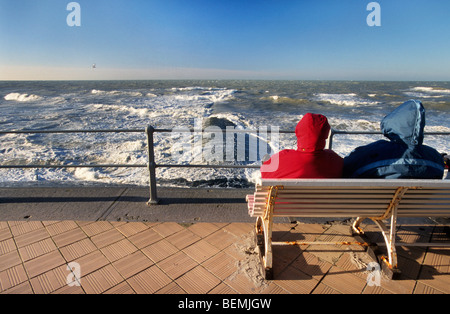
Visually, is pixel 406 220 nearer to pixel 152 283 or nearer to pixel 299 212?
pixel 299 212

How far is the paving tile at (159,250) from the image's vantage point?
2441mm

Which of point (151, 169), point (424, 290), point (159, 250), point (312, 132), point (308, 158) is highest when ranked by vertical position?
point (312, 132)

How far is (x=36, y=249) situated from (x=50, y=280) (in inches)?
22.1

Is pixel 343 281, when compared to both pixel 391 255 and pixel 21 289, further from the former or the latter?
pixel 21 289

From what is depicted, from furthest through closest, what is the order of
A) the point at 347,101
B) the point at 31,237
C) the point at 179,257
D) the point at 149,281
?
the point at 347,101 → the point at 31,237 → the point at 179,257 → the point at 149,281

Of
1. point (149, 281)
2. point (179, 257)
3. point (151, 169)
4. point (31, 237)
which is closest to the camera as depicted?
point (149, 281)

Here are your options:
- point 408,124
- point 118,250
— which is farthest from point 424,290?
point 118,250

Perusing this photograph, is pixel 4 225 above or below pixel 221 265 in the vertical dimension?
above

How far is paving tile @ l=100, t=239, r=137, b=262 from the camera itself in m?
2.45

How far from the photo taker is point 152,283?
2.13 m

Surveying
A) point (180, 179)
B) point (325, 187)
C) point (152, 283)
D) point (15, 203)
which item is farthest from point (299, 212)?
point (180, 179)

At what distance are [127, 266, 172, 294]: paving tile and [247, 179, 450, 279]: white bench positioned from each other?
847 millimetres

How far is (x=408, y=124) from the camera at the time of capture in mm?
1934

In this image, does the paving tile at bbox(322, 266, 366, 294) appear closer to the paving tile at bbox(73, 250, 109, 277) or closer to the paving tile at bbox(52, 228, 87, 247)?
the paving tile at bbox(73, 250, 109, 277)
